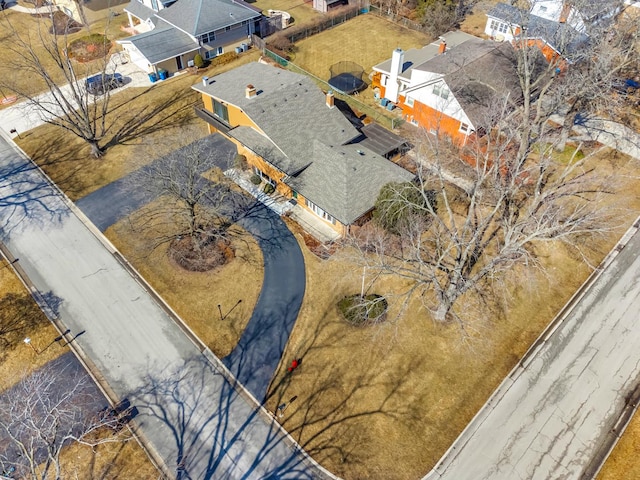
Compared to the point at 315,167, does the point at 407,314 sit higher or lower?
lower

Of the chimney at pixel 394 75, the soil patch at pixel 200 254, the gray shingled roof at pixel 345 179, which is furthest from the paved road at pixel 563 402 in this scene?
the chimney at pixel 394 75

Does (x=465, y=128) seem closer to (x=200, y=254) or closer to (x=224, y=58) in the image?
(x=200, y=254)

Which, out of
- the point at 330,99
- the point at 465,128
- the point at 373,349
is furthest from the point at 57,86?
the point at 373,349

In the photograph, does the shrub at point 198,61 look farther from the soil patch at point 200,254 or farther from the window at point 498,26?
the window at point 498,26

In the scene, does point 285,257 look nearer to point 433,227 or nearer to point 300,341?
point 300,341

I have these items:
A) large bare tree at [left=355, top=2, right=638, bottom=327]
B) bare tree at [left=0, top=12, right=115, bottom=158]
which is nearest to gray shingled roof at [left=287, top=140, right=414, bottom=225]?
large bare tree at [left=355, top=2, right=638, bottom=327]

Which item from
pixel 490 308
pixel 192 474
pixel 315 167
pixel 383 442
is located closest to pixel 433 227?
pixel 490 308
